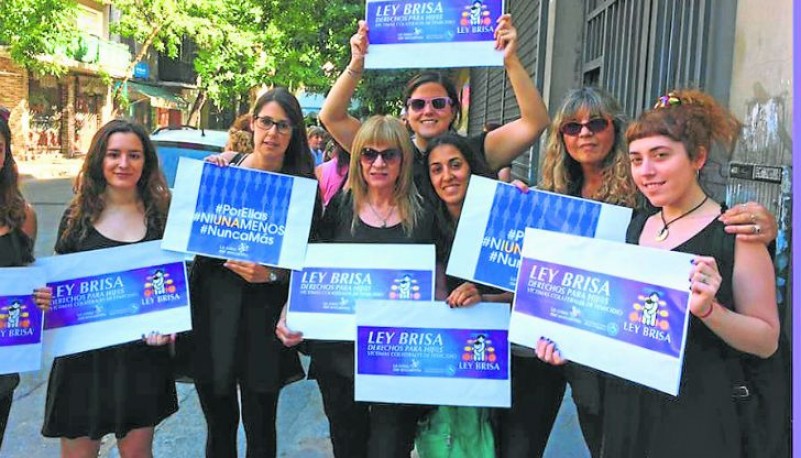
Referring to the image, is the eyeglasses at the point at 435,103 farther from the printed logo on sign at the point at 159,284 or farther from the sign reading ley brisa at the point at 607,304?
the printed logo on sign at the point at 159,284

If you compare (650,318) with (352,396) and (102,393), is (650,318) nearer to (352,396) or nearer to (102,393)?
(352,396)

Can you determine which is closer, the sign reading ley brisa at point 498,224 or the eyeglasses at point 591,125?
the sign reading ley brisa at point 498,224

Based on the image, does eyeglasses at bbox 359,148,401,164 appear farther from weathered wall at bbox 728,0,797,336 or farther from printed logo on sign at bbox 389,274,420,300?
weathered wall at bbox 728,0,797,336

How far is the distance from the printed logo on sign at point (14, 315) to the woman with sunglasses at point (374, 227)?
0.97m

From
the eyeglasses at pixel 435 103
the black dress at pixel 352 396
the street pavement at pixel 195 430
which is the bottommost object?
the street pavement at pixel 195 430

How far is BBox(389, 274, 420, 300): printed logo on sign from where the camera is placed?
108 inches

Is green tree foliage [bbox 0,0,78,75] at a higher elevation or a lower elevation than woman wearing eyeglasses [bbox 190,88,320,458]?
higher

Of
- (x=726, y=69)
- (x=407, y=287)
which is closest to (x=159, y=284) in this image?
(x=407, y=287)

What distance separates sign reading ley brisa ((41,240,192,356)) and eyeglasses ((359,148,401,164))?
0.88m

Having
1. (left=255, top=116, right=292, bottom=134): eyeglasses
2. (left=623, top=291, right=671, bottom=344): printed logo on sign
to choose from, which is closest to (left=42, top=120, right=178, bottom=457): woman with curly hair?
(left=255, top=116, right=292, bottom=134): eyeglasses

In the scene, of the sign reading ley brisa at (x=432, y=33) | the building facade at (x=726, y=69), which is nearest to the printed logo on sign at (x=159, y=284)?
the sign reading ley brisa at (x=432, y=33)

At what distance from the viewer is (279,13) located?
17.1 m

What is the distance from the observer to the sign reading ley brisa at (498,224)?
2688mm

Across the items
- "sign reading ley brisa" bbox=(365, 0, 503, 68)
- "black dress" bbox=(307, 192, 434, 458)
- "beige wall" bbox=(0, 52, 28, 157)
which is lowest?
"black dress" bbox=(307, 192, 434, 458)
